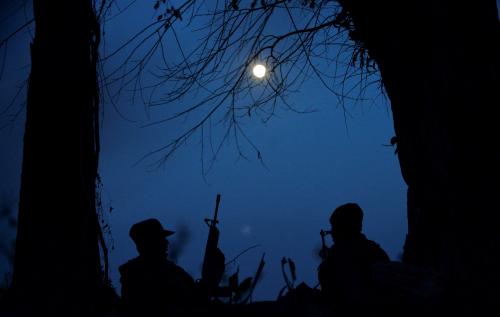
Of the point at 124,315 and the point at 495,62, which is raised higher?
the point at 495,62

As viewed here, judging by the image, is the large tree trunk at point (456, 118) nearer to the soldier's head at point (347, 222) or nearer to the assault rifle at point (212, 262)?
the soldier's head at point (347, 222)

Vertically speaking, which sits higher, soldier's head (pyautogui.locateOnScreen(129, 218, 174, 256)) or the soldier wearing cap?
soldier's head (pyautogui.locateOnScreen(129, 218, 174, 256))

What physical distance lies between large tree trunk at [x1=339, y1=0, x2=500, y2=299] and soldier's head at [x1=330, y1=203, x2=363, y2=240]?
70 cm

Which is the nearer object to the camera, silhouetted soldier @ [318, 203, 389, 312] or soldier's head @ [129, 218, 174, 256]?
silhouetted soldier @ [318, 203, 389, 312]

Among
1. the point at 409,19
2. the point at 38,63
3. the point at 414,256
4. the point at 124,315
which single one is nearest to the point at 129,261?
the point at 124,315

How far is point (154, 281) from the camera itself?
399 centimetres

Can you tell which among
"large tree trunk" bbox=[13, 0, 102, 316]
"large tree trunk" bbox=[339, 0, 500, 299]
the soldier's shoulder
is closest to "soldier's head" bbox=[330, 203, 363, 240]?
the soldier's shoulder

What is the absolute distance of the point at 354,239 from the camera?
4.01 meters

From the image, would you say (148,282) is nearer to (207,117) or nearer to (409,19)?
(207,117)

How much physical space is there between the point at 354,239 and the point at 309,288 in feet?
2.00

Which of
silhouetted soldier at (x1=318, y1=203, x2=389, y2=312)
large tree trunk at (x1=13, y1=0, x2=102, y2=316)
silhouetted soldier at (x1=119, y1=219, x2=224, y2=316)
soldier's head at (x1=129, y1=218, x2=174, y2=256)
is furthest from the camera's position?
soldier's head at (x1=129, y1=218, x2=174, y2=256)

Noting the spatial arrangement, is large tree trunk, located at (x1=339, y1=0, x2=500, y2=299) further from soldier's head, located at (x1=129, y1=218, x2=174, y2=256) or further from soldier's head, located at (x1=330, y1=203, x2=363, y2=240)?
soldier's head, located at (x1=129, y1=218, x2=174, y2=256)

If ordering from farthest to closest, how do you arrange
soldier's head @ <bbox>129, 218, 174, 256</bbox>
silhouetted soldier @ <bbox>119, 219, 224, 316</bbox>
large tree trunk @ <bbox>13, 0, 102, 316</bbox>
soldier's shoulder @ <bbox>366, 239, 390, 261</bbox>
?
1. soldier's head @ <bbox>129, 218, 174, 256</bbox>
2. soldier's shoulder @ <bbox>366, 239, 390, 261</bbox>
3. silhouetted soldier @ <bbox>119, 219, 224, 316</bbox>
4. large tree trunk @ <bbox>13, 0, 102, 316</bbox>

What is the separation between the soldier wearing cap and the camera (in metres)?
3.82
